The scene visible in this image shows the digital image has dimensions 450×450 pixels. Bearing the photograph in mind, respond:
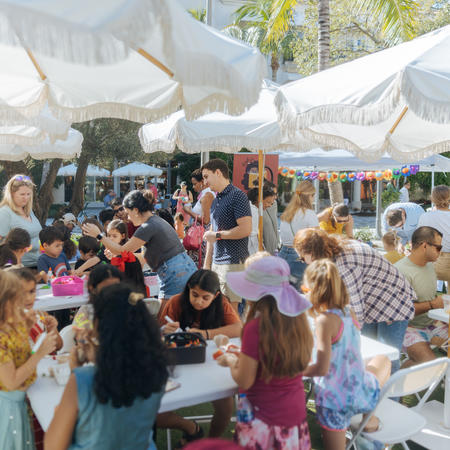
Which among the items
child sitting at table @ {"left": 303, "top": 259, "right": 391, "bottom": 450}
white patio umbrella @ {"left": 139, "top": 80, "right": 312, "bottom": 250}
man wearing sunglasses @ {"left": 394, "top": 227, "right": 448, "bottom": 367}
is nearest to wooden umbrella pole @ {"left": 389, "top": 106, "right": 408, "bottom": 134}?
white patio umbrella @ {"left": 139, "top": 80, "right": 312, "bottom": 250}

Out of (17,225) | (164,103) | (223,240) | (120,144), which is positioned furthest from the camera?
(120,144)

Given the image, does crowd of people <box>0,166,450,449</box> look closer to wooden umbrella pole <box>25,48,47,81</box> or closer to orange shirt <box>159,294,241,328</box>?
orange shirt <box>159,294,241,328</box>

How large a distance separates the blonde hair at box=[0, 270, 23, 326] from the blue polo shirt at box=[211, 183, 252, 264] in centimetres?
239

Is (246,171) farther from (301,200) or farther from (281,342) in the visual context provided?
(281,342)

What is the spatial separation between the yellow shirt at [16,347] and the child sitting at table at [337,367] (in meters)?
1.51

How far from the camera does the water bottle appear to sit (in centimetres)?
234

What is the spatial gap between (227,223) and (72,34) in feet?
9.00

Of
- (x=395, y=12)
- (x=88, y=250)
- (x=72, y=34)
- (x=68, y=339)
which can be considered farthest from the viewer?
(x=395, y=12)

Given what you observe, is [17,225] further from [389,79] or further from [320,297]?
[389,79]

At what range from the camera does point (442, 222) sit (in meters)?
5.68

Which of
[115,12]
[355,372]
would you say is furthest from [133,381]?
[115,12]

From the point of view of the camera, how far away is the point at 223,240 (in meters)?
4.54

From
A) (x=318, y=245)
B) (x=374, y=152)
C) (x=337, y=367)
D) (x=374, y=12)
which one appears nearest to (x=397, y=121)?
(x=374, y=152)

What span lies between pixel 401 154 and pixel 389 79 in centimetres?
199
